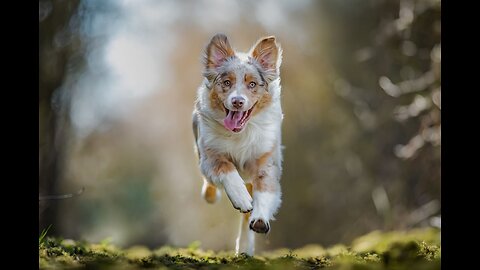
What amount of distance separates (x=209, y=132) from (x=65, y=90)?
8793 mm

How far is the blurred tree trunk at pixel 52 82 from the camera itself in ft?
44.2

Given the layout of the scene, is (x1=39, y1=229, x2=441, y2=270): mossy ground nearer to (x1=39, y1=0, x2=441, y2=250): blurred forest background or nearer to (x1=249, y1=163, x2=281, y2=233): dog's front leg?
(x1=249, y1=163, x2=281, y2=233): dog's front leg

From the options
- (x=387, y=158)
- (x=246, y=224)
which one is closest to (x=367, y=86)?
(x=387, y=158)

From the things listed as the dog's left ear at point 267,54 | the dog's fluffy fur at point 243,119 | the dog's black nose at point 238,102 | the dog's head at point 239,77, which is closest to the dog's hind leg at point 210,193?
the dog's fluffy fur at point 243,119

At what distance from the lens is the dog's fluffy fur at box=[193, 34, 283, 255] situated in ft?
20.7

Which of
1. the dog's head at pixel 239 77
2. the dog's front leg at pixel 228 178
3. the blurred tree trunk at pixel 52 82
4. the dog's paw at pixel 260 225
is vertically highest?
the blurred tree trunk at pixel 52 82

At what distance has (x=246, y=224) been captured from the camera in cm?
722

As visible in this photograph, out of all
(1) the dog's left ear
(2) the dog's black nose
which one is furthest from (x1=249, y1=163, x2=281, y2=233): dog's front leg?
(1) the dog's left ear

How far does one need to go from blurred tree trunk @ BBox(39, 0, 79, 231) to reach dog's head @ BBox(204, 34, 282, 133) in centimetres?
759

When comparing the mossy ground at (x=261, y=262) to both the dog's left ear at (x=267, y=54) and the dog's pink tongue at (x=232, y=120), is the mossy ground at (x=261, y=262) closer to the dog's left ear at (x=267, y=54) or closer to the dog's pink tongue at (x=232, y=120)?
the dog's pink tongue at (x=232, y=120)

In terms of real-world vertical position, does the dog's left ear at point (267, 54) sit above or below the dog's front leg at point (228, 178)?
above

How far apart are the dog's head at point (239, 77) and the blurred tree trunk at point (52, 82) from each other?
7594 millimetres

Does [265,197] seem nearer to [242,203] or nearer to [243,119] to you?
[242,203]

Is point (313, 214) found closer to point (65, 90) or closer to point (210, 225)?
point (210, 225)
